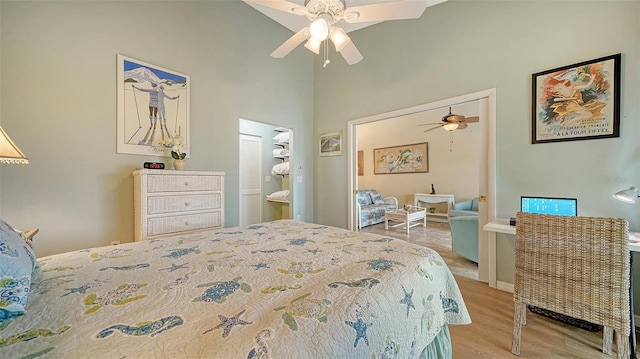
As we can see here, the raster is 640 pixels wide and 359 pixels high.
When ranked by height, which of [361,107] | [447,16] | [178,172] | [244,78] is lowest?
[178,172]

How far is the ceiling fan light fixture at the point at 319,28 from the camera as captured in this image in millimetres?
1683

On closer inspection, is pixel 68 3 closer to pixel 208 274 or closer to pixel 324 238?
pixel 208 274

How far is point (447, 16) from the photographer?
270cm

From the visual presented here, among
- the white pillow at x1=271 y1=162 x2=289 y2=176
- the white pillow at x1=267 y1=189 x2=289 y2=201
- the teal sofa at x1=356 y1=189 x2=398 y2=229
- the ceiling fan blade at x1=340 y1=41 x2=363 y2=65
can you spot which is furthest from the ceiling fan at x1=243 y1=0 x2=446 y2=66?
the teal sofa at x1=356 y1=189 x2=398 y2=229

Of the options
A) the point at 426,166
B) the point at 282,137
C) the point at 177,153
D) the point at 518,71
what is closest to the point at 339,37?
the point at 518,71

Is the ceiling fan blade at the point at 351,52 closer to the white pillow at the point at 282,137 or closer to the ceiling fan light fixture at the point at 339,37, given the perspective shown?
the ceiling fan light fixture at the point at 339,37

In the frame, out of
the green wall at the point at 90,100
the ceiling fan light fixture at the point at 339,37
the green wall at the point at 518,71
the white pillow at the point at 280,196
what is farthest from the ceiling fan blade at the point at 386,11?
the white pillow at the point at 280,196

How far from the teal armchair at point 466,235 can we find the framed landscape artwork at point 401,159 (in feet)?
11.7

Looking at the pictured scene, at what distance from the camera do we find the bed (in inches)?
20.9

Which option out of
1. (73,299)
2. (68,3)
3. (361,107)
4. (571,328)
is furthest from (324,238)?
(68,3)

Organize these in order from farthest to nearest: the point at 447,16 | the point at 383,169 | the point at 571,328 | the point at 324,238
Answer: the point at 383,169 < the point at 447,16 < the point at 571,328 < the point at 324,238

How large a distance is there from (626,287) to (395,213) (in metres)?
3.55

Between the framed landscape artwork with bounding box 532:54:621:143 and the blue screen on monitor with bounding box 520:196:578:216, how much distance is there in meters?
0.54

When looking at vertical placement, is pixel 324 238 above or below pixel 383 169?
below
